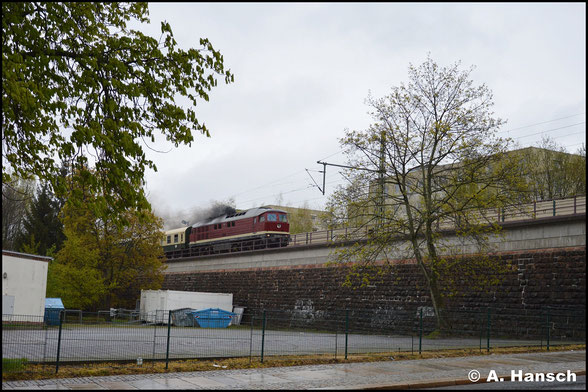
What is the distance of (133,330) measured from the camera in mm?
14664

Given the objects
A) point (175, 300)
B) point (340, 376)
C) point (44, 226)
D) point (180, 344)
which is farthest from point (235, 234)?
point (340, 376)

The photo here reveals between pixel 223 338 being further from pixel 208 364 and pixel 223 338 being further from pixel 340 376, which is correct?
pixel 340 376

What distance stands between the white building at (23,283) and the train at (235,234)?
51.6ft

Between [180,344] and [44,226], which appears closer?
[180,344]

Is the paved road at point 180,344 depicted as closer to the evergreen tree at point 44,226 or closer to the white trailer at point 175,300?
the white trailer at point 175,300

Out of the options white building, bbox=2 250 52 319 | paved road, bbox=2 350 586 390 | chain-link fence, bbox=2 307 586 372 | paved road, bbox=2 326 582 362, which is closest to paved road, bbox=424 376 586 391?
paved road, bbox=2 350 586 390

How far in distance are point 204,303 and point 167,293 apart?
304 cm

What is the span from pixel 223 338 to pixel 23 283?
1936 centimetres

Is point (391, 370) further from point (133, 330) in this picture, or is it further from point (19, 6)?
point (19, 6)

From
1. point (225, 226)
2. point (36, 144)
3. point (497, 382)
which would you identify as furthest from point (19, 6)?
point (225, 226)

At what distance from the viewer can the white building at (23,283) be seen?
30719 millimetres

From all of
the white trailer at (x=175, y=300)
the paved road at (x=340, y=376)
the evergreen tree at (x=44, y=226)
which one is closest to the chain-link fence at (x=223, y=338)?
the paved road at (x=340, y=376)

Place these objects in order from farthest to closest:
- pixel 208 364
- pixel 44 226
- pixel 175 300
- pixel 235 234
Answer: pixel 44 226
pixel 235 234
pixel 175 300
pixel 208 364

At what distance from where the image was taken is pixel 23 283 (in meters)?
31.6
